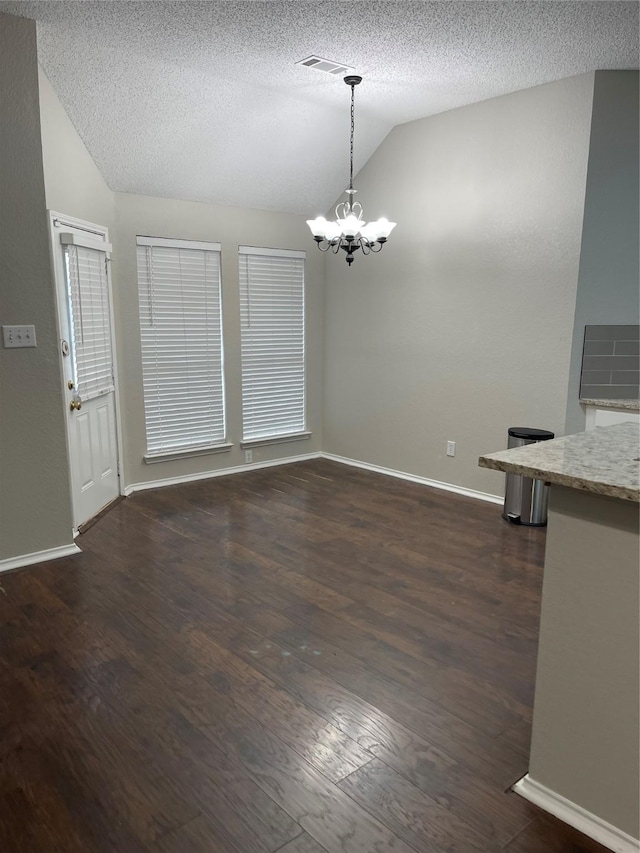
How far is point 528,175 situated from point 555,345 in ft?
3.96

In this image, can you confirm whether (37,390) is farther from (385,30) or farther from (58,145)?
(385,30)

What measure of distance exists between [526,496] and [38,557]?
3.17m

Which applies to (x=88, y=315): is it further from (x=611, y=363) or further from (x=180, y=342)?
(x=611, y=363)

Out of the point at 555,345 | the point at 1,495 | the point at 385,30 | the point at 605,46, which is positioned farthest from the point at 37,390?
the point at 605,46

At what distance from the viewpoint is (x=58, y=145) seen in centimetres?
363

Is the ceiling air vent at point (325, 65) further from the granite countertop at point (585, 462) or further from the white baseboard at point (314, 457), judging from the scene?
the white baseboard at point (314, 457)

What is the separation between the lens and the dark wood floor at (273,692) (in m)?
1.72

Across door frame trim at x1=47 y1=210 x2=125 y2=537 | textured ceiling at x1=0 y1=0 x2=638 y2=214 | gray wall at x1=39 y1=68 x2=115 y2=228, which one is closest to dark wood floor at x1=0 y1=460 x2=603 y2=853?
door frame trim at x1=47 y1=210 x2=125 y2=537

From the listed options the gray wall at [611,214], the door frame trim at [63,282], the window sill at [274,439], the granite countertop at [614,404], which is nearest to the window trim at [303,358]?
the window sill at [274,439]

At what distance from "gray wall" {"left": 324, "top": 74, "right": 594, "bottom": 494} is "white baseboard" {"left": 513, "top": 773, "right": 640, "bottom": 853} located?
2.82m

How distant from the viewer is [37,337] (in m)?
3.31

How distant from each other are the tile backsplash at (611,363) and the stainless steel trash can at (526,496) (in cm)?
43

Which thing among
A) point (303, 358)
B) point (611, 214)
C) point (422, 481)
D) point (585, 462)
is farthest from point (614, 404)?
point (303, 358)

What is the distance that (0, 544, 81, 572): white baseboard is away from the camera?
11.2 ft
